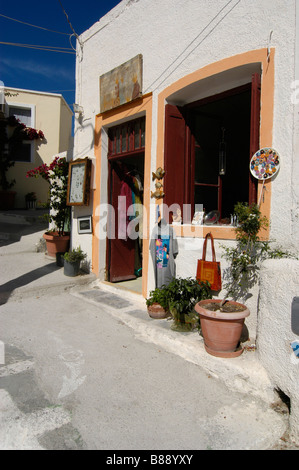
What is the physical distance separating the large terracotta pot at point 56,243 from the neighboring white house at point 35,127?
6.77 metres

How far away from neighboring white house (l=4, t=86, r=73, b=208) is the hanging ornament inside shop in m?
11.6

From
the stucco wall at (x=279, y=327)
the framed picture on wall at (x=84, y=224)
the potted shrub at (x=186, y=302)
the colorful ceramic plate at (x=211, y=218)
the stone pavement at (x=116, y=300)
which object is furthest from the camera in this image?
the framed picture on wall at (x=84, y=224)

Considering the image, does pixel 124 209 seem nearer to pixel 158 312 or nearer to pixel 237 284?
pixel 158 312

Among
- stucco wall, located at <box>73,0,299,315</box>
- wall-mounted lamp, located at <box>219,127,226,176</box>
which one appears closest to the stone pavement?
stucco wall, located at <box>73,0,299,315</box>

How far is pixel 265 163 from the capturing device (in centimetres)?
359

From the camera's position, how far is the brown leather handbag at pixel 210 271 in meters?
4.00

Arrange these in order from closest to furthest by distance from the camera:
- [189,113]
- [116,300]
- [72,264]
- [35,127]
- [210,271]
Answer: [210,271] → [189,113] → [116,300] → [72,264] → [35,127]

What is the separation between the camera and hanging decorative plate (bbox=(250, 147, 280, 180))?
138 inches

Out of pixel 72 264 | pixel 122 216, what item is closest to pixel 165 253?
pixel 122 216

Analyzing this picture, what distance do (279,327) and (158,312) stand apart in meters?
1.98

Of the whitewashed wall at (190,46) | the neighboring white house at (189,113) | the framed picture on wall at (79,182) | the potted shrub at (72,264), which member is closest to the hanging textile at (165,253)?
the neighboring white house at (189,113)

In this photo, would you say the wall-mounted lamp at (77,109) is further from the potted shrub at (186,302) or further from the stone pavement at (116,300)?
the potted shrub at (186,302)

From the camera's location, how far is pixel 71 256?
6.41 metres

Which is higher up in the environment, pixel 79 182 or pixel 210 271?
pixel 79 182
